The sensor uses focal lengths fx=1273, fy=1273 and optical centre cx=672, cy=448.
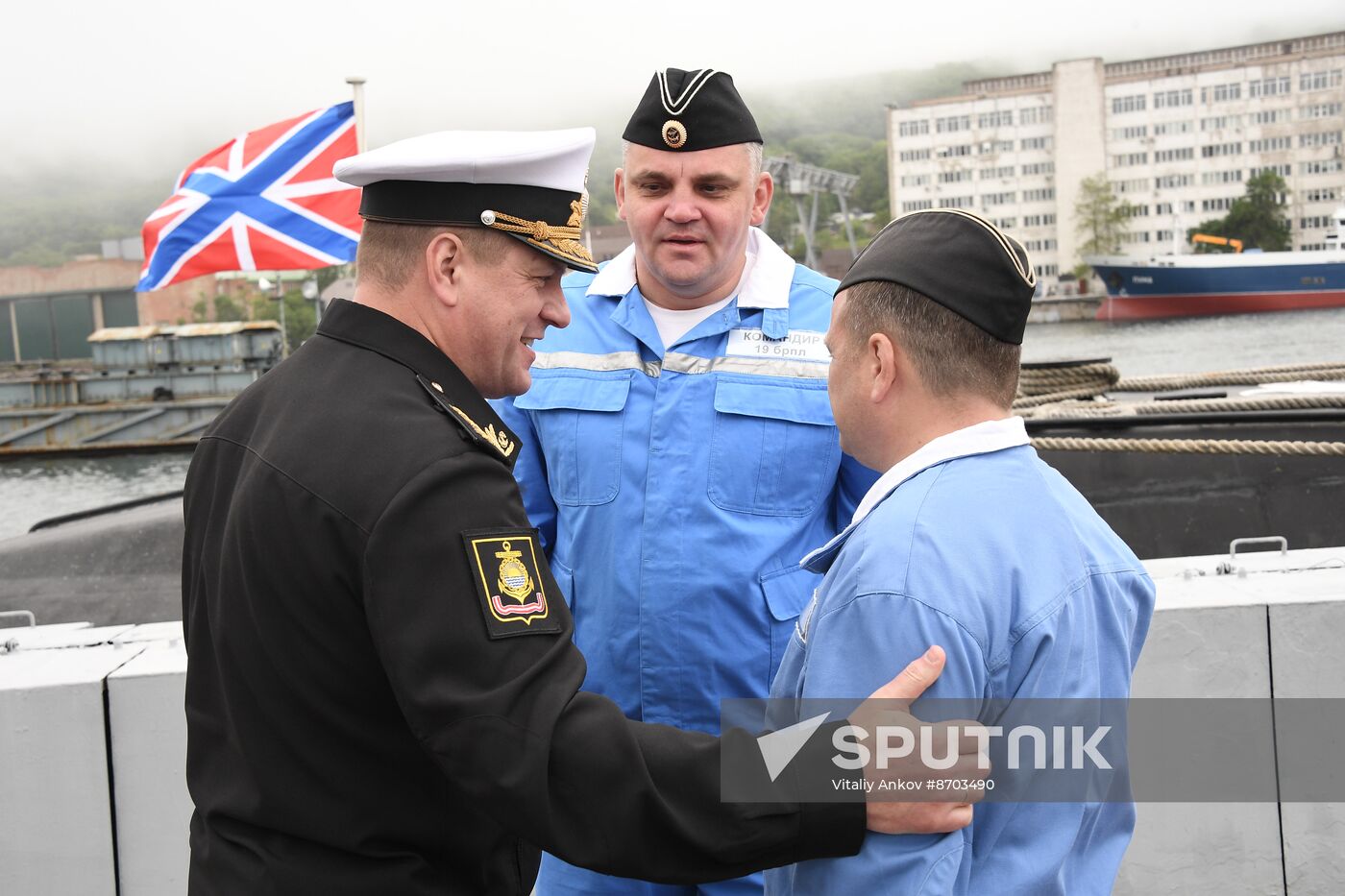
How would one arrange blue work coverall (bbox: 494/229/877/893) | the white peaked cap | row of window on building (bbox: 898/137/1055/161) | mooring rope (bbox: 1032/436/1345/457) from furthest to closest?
row of window on building (bbox: 898/137/1055/161)
mooring rope (bbox: 1032/436/1345/457)
blue work coverall (bbox: 494/229/877/893)
the white peaked cap

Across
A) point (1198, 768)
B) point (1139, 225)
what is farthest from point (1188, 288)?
point (1198, 768)

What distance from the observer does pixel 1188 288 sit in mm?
57938

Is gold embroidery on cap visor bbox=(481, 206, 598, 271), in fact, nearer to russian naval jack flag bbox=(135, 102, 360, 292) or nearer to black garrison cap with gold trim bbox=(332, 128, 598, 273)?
black garrison cap with gold trim bbox=(332, 128, 598, 273)

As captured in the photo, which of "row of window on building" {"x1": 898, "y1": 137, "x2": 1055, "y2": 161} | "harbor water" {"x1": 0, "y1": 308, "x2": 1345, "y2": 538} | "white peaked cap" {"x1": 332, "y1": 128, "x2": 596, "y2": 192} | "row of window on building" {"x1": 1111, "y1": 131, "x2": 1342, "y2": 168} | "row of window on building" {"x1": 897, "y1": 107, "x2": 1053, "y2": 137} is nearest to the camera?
"white peaked cap" {"x1": 332, "y1": 128, "x2": 596, "y2": 192}

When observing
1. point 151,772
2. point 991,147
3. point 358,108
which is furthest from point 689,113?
point 991,147

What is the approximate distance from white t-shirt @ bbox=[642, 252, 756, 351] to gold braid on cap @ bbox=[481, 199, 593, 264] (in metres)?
0.82

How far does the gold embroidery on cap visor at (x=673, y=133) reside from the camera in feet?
9.85

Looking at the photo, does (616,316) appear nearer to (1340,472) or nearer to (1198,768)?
(1198,768)

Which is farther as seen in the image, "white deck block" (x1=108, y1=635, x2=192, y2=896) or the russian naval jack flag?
the russian naval jack flag

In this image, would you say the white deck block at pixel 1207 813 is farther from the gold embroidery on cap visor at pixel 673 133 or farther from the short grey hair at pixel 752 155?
the gold embroidery on cap visor at pixel 673 133

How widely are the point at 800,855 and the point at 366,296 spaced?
1047 millimetres

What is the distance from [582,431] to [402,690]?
1.26m

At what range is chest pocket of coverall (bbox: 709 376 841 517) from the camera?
9.10 feet

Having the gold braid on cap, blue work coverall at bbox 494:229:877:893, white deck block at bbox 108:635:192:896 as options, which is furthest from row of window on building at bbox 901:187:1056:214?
the gold braid on cap
